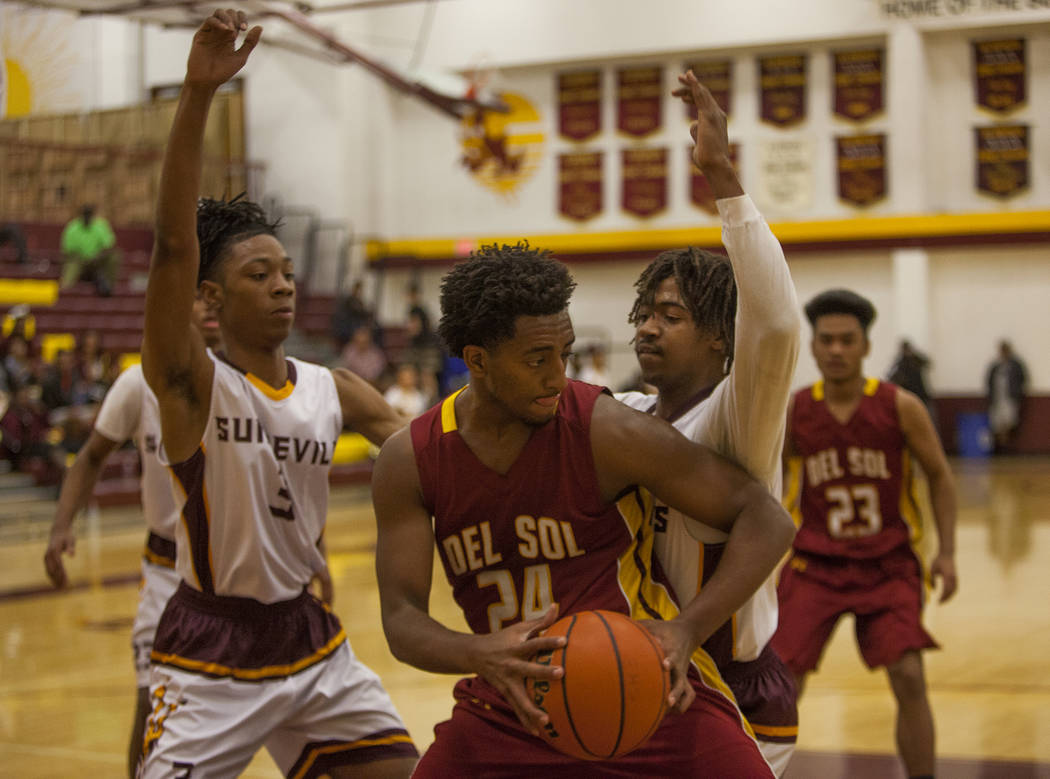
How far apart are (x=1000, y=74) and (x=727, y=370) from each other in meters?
18.2

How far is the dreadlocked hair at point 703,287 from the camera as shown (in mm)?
3008

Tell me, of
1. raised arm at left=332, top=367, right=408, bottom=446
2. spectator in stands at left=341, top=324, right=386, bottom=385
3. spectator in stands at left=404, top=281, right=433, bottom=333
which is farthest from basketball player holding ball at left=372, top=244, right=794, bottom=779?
spectator in stands at left=404, top=281, right=433, bottom=333

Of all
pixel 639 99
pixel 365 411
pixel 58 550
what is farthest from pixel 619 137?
pixel 365 411

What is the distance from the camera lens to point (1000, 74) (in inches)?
767

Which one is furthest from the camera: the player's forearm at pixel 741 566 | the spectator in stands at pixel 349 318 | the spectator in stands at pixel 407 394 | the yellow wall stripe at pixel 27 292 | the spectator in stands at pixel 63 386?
the spectator in stands at pixel 349 318

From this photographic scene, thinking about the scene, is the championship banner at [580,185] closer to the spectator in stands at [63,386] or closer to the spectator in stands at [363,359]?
the spectator in stands at [363,359]

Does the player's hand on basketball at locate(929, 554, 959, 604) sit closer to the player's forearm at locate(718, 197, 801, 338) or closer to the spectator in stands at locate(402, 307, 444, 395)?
the player's forearm at locate(718, 197, 801, 338)

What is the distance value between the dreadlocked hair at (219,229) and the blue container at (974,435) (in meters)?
17.6

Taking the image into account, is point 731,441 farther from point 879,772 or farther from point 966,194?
point 966,194

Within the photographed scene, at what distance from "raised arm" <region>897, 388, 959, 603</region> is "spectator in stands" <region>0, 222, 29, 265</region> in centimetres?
1490

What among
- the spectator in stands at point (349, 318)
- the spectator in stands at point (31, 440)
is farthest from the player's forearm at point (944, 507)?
the spectator in stands at point (349, 318)

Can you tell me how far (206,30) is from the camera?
2756 mm

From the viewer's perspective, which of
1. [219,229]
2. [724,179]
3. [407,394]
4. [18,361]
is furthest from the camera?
[407,394]

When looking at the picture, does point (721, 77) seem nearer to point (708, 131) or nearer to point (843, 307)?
point (843, 307)
